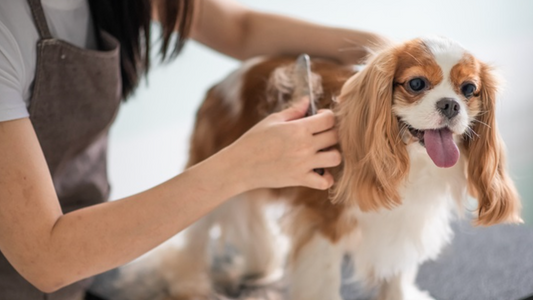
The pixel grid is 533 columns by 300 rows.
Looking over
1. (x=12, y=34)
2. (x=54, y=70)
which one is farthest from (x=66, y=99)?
(x=12, y=34)

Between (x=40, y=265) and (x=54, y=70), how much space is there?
13.8 inches

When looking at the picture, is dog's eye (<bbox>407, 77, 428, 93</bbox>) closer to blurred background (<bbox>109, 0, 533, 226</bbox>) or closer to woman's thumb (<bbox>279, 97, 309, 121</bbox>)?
blurred background (<bbox>109, 0, 533, 226</bbox>)

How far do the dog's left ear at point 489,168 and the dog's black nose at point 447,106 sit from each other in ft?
0.27

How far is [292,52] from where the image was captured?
1434mm

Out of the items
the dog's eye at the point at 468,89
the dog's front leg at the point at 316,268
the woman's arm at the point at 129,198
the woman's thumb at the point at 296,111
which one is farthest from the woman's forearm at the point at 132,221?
the dog's eye at the point at 468,89

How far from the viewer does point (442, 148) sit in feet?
3.20

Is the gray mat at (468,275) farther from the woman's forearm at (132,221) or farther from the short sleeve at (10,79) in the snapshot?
the short sleeve at (10,79)

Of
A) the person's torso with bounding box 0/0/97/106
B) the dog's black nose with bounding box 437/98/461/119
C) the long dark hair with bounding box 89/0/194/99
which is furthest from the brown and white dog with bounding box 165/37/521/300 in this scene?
the person's torso with bounding box 0/0/97/106

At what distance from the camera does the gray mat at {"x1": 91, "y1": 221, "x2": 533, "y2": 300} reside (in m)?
1.28

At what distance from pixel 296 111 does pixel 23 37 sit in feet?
1.58

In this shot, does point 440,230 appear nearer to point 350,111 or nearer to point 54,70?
point 350,111

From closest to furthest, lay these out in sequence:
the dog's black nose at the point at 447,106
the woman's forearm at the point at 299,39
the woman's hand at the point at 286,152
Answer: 1. the dog's black nose at the point at 447,106
2. the woman's hand at the point at 286,152
3. the woman's forearm at the point at 299,39

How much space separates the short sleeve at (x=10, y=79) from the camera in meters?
1.07

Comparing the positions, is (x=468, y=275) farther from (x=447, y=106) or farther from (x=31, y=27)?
(x=31, y=27)
